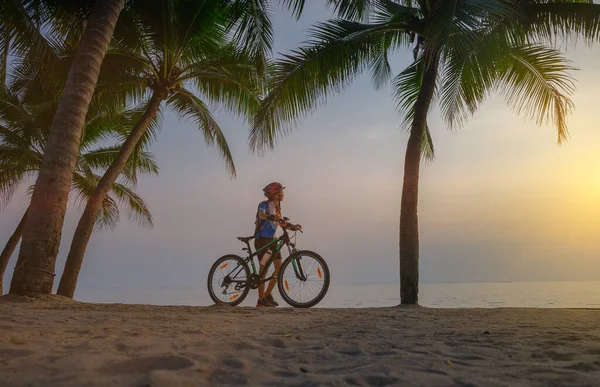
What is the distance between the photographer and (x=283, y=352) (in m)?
3.51

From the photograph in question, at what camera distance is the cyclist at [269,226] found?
26.9 ft

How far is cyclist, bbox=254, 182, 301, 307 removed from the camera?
8211 millimetres

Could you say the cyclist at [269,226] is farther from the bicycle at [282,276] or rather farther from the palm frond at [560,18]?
the palm frond at [560,18]

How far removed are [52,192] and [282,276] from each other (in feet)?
12.0

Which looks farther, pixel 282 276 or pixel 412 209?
pixel 412 209

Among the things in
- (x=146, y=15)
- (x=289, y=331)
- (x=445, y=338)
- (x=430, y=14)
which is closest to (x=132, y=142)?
(x=146, y=15)

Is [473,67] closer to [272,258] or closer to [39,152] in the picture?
[272,258]

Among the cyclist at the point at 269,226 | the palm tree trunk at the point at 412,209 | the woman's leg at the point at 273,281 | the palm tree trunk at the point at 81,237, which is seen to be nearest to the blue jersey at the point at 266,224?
the cyclist at the point at 269,226

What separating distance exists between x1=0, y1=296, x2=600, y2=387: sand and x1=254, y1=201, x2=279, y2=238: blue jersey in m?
2.99

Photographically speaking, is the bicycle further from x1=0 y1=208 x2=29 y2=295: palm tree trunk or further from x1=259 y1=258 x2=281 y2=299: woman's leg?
x1=0 y1=208 x2=29 y2=295: palm tree trunk

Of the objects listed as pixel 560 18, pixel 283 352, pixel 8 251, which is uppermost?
pixel 560 18

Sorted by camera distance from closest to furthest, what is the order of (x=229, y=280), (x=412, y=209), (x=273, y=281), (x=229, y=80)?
(x=273, y=281)
(x=229, y=280)
(x=412, y=209)
(x=229, y=80)

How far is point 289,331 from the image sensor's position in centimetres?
462

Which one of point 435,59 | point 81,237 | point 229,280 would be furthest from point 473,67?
point 81,237
